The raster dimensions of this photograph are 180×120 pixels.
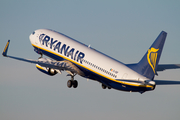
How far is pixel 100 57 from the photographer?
62156 mm

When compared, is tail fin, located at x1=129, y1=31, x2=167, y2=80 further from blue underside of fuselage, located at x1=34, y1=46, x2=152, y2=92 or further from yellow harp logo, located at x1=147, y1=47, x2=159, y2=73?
blue underside of fuselage, located at x1=34, y1=46, x2=152, y2=92

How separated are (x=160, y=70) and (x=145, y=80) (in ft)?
45.3

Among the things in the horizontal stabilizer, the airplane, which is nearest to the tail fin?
the airplane

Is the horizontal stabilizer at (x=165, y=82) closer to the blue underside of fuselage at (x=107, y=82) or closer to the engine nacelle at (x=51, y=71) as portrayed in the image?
the blue underside of fuselage at (x=107, y=82)

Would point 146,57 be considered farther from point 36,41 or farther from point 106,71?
point 36,41

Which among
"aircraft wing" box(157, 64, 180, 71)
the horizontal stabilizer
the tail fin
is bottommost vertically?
the horizontal stabilizer

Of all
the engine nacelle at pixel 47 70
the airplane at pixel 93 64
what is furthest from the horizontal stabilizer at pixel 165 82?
the engine nacelle at pixel 47 70

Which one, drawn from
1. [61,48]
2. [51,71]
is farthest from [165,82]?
[51,71]

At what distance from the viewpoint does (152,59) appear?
179 feet

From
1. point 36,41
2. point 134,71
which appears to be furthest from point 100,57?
point 36,41

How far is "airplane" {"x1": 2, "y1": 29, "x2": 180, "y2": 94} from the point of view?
54.8 m

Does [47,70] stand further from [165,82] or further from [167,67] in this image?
[165,82]

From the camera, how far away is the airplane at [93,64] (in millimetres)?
54812

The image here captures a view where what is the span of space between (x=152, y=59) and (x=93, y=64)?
10.7 metres
